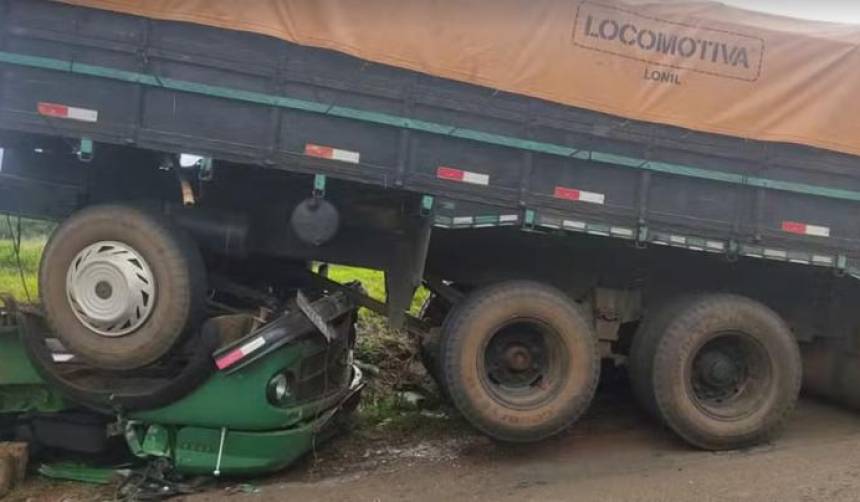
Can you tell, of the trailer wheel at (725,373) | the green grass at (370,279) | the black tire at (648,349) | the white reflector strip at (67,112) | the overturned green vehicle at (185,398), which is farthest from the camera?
the green grass at (370,279)

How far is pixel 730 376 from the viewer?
575cm

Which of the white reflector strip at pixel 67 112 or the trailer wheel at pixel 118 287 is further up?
the white reflector strip at pixel 67 112

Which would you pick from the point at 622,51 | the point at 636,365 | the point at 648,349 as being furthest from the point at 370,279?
the point at 622,51

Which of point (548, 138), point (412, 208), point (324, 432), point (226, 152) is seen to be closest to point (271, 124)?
point (226, 152)

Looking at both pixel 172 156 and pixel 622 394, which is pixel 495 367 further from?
pixel 172 156

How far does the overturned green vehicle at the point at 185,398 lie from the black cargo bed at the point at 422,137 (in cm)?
111

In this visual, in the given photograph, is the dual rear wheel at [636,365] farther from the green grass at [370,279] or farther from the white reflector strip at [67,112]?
the white reflector strip at [67,112]

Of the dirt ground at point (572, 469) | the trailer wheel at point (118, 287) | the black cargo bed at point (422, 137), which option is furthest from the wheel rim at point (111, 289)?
the dirt ground at point (572, 469)

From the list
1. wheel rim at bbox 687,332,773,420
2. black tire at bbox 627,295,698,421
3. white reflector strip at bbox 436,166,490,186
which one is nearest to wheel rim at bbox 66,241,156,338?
white reflector strip at bbox 436,166,490,186

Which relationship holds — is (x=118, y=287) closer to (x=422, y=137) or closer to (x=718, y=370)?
(x=422, y=137)

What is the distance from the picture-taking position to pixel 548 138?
5309 mm

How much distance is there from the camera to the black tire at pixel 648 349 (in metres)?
5.64

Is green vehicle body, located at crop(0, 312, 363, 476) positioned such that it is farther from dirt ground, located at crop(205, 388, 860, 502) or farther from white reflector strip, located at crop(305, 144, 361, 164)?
white reflector strip, located at crop(305, 144, 361, 164)

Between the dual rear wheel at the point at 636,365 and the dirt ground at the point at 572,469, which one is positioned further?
the dual rear wheel at the point at 636,365
